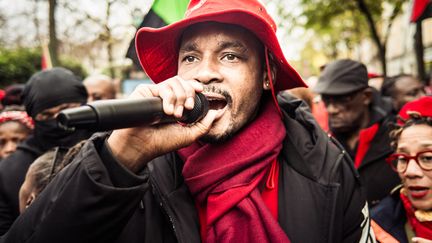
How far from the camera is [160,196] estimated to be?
1.72 metres

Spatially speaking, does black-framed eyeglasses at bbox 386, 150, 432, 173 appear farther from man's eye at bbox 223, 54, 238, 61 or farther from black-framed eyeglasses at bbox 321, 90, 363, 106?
black-framed eyeglasses at bbox 321, 90, 363, 106

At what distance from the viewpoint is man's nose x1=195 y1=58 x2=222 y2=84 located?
5.89 ft

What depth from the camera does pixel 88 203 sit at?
1.28 metres

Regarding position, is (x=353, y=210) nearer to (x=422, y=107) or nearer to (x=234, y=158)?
(x=234, y=158)

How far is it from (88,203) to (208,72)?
2.63ft

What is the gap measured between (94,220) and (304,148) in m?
1.08

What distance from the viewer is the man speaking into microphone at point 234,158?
5.46ft

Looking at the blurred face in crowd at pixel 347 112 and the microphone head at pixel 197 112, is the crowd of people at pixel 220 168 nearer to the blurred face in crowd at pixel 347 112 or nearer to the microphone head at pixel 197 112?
the microphone head at pixel 197 112

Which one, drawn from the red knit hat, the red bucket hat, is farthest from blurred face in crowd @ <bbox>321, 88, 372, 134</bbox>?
the red bucket hat

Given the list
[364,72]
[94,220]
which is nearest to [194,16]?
[94,220]

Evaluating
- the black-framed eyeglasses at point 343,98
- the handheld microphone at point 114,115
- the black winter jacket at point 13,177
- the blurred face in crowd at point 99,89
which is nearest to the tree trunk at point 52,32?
the blurred face in crowd at point 99,89

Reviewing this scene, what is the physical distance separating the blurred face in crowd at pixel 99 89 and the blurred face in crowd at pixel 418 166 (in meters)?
4.03

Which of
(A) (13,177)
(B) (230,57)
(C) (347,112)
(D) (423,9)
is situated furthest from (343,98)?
(A) (13,177)

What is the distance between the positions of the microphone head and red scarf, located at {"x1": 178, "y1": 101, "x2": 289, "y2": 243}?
1.18 ft
